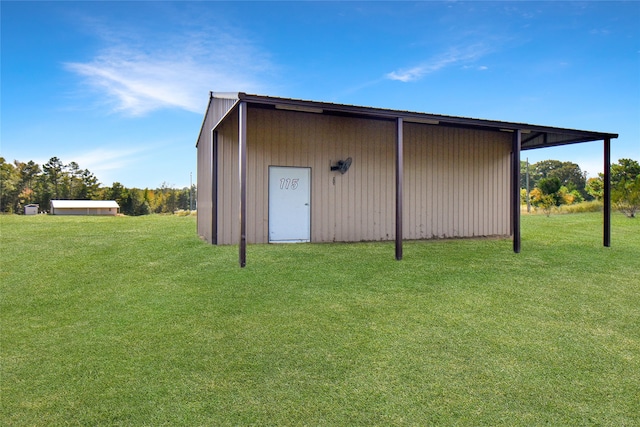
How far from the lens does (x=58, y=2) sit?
10664 mm

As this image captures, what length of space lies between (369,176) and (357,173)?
0.30 meters

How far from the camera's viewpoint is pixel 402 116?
6.23 metres

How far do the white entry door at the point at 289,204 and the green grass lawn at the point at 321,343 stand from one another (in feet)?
6.43

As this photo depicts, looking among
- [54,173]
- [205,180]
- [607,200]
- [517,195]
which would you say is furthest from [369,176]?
[54,173]

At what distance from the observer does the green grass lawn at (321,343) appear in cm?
202

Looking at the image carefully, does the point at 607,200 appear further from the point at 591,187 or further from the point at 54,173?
the point at 54,173

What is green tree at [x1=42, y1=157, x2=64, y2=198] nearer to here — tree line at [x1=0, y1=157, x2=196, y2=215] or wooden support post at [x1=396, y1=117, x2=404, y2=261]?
tree line at [x1=0, y1=157, x2=196, y2=215]

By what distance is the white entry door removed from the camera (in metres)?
7.71

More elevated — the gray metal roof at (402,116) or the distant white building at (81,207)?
the gray metal roof at (402,116)

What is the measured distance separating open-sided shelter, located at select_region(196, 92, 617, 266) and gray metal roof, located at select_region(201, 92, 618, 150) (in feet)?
0.08

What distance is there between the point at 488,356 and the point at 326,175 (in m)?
5.79

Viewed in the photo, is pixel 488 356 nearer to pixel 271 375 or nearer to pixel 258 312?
pixel 271 375

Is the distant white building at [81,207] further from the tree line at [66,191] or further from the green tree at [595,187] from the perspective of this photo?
the green tree at [595,187]

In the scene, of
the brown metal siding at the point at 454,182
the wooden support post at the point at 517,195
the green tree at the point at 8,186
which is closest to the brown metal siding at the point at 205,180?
the brown metal siding at the point at 454,182
